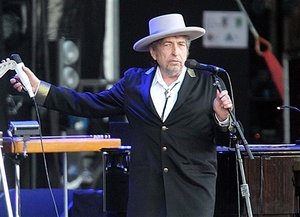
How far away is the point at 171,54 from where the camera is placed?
16.4 feet

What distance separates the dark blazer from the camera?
4941 millimetres

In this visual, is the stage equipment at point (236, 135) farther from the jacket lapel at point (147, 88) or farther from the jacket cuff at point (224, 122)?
the jacket lapel at point (147, 88)

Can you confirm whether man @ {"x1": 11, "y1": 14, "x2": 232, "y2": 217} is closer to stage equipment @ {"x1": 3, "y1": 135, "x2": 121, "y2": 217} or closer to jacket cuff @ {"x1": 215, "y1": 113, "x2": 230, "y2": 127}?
jacket cuff @ {"x1": 215, "y1": 113, "x2": 230, "y2": 127}

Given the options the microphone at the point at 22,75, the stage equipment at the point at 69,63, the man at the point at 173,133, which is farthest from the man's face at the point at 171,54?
the stage equipment at the point at 69,63

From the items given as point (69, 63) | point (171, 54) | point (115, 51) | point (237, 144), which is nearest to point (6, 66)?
point (171, 54)

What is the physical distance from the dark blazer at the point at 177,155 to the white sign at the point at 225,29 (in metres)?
3.19

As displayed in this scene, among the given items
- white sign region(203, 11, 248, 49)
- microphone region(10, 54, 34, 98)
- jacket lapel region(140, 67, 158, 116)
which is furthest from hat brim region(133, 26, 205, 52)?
white sign region(203, 11, 248, 49)

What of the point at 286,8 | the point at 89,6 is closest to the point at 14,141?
the point at 89,6

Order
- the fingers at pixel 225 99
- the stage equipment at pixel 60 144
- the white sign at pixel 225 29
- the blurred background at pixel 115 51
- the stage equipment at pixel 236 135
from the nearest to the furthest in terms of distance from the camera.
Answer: the fingers at pixel 225 99 → the stage equipment at pixel 236 135 → the stage equipment at pixel 60 144 → the blurred background at pixel 115 51 → the white sign at pixel 225 29

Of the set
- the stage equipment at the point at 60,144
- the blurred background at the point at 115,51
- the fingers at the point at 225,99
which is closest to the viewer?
the fingers at the point at 225,99

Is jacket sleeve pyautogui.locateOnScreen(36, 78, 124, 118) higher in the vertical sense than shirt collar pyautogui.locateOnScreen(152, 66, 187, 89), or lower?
lower

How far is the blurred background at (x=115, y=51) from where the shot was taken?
7.79 meters

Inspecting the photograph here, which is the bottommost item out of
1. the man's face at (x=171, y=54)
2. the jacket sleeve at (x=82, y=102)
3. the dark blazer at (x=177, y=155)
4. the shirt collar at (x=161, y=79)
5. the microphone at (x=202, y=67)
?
the dark blazer at (x=177, y=155)

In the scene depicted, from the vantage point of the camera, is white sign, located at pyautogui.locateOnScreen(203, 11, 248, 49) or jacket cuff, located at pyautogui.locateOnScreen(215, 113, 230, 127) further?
white sign, located at pyautogui.locateOnScreen(203, 11, 248, 49)
